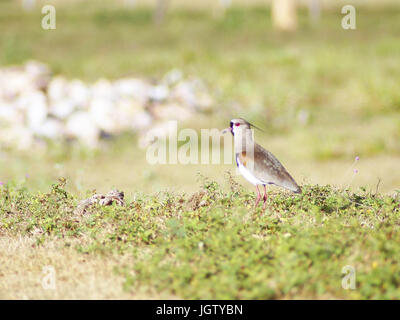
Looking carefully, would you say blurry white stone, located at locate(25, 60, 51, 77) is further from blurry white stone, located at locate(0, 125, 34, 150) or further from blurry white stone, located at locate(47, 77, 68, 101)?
blurry white stone, located at locate(0, 125, 34, 150)

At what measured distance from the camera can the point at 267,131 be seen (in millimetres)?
12914

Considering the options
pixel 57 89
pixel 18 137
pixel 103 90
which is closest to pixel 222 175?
pixel 18 137

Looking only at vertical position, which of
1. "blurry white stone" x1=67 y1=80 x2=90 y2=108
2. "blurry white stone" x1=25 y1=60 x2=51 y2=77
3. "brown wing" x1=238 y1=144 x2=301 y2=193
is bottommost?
"brown wing" x1=238 y1=144 x2=301 y2=193

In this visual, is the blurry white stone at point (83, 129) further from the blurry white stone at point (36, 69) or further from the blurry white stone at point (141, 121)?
the blurry white stone at point (36, 69)

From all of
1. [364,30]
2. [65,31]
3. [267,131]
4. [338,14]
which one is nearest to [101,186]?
[267,131]

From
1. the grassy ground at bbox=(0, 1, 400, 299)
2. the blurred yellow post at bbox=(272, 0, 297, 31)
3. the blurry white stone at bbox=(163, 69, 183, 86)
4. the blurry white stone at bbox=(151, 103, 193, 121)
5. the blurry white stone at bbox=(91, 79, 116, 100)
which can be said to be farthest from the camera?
the blurred yellow post at bbox=(272, 0, 297, 31)

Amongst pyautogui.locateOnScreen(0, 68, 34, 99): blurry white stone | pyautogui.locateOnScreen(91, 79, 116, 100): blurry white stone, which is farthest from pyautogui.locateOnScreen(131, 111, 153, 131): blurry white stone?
pyautogui.locateOnScreen(0, 68, 34, 99): blurry white stone

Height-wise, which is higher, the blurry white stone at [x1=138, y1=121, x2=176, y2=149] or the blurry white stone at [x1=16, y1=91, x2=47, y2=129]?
the blurry white stone at [x1=16, y1=91, x2=47, y2=129]

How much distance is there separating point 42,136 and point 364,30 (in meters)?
12.0

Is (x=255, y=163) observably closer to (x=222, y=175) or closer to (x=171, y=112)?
(x=222, y=175)

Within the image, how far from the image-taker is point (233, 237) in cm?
451

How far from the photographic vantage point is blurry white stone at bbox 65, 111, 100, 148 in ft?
40.1

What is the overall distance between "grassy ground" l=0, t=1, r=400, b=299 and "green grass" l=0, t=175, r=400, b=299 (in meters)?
0.01

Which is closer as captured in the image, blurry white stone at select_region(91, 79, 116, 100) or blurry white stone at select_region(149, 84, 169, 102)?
blurry white stone at select_region(91, 79, 116, 100)
